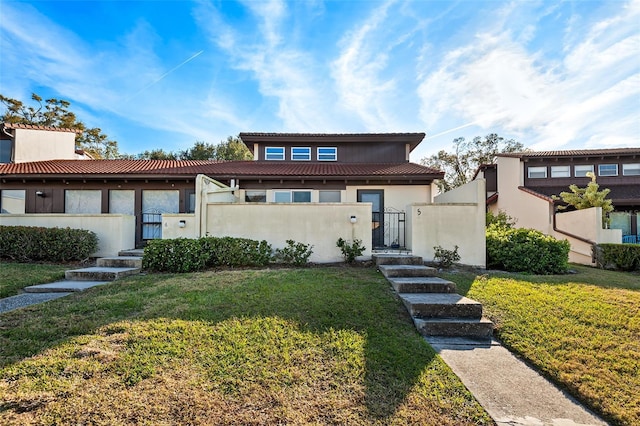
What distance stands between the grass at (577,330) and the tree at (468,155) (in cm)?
2629

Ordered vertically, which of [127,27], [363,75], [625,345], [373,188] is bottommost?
[625,345]

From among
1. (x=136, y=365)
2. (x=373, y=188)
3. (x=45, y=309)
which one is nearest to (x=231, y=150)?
(x=373, y=188)

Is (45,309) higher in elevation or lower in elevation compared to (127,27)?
lower

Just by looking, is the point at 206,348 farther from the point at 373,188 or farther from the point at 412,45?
the point at 412,45

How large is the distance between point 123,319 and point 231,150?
28.4 m

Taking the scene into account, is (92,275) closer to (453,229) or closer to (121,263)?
(121,263)

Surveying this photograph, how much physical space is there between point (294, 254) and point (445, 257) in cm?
398

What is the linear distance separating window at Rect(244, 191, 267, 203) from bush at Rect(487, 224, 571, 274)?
805cm

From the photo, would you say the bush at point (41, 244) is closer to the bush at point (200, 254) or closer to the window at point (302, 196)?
the bush at point (200, 254)

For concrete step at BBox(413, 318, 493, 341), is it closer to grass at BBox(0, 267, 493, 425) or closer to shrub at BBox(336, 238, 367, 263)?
grass at BBox(0, 267, 493, 425)

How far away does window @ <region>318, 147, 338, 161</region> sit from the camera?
14.5 meters

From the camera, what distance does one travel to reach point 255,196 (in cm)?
1215

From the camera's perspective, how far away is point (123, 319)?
4176 millimetres

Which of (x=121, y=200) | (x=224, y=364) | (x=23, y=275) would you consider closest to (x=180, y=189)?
(x=121, y=200)
